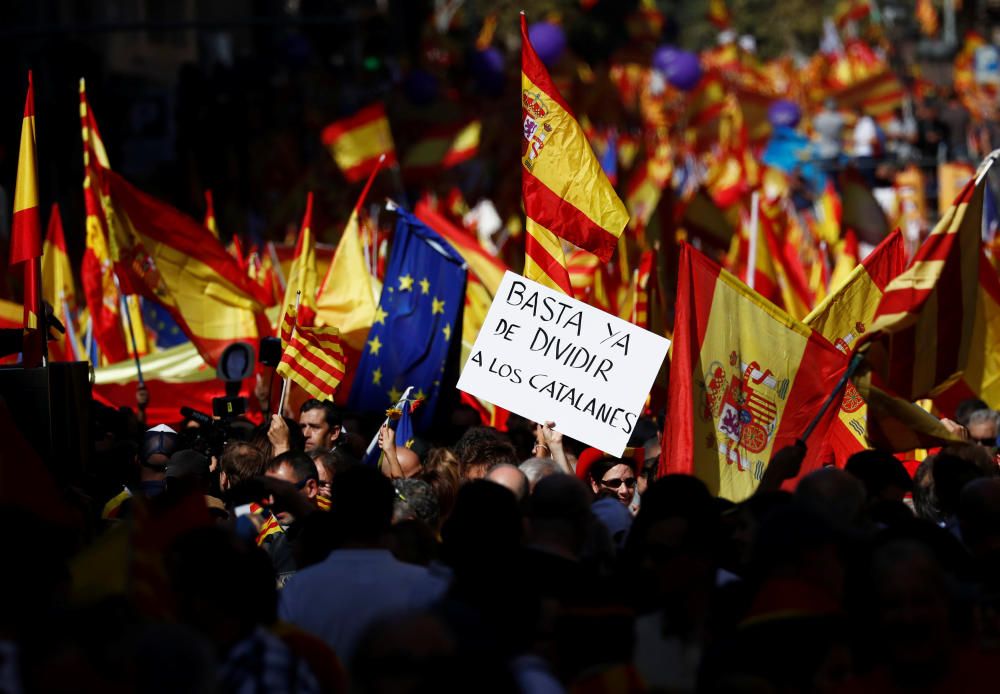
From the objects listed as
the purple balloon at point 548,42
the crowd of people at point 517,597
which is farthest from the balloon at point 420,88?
the crowd of people at point 517,597

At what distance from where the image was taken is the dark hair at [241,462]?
7.75m

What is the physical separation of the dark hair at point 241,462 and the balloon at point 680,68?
128 ft

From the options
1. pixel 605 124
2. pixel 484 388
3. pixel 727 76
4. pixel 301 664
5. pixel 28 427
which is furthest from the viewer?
pixel 727 76

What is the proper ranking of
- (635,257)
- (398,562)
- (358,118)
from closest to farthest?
(398,562), (635,257), (358,118)

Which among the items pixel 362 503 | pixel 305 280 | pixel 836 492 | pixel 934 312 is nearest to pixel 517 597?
pixel 362 503

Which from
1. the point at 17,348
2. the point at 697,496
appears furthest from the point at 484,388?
the point at 697,496

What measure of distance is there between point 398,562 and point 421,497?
1287mm

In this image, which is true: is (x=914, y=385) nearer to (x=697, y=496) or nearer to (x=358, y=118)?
(x=697, y=496)

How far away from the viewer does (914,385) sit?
7.56 metres

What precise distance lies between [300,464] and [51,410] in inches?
41.7

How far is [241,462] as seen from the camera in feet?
25.6

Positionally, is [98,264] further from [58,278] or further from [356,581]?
[356,581]

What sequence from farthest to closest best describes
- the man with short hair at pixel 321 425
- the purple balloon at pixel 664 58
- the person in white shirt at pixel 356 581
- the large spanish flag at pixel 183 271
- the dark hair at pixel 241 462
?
the purple balloon at pixel 664 58 → the large spanish flag at pixel 183 271 → the man with short hair at pixel 321 425 → the dark hair at pixel 241 462 → the person in white shirt at pixel 356 581

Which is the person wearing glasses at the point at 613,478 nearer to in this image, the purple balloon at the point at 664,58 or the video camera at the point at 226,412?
the video camera at the point at 226,412
